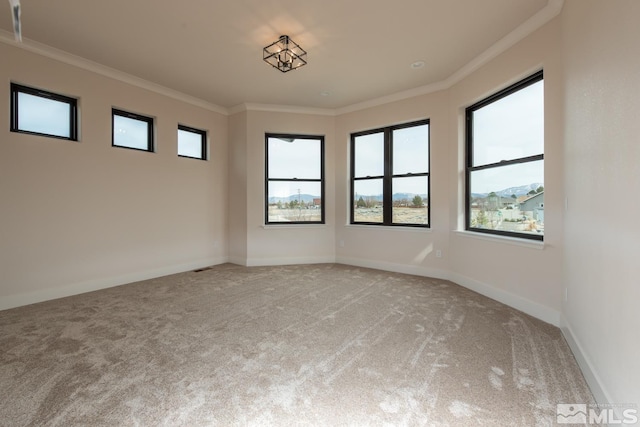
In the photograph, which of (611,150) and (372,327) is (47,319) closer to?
(372,327)

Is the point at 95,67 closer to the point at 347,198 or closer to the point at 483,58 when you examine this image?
the point at 347,198

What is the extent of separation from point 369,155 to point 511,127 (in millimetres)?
2339

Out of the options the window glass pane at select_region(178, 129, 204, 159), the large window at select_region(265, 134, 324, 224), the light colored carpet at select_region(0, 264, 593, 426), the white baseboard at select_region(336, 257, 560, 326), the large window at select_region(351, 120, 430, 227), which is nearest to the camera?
the light colored carpet at select_region(0, 264, 593, 426)

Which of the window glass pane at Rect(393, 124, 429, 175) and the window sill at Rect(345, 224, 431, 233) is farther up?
the window glass pane at Rect(393, 124, 429, 175)

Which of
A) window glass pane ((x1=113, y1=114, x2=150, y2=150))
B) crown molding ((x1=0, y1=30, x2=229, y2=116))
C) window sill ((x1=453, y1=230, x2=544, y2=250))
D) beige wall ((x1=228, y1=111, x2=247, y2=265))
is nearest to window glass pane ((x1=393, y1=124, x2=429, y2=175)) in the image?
window sill ((x1=453, y1=230, x2=544, y2=250))

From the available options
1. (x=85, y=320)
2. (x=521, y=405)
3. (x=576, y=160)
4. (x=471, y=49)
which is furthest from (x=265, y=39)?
(x=521, y=405)

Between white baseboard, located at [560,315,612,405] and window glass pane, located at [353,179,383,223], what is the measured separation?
3.07 m

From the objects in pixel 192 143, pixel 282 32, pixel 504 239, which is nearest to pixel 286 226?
pixel 192 143

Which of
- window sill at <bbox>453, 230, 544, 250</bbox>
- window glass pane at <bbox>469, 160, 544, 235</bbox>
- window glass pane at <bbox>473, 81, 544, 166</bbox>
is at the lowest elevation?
window sill at <bbox>453, 230, 544, 250</bbox>

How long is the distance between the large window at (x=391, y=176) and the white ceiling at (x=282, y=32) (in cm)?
90

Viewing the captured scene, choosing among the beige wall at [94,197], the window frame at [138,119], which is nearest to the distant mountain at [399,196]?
the beige wall at [94,197]

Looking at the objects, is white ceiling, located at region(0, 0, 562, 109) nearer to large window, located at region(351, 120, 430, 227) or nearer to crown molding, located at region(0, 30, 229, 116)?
crown molding, located at region(0, 30, 229, 116)

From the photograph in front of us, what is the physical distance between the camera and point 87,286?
149 inches

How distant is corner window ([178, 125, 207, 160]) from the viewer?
16.4ft
